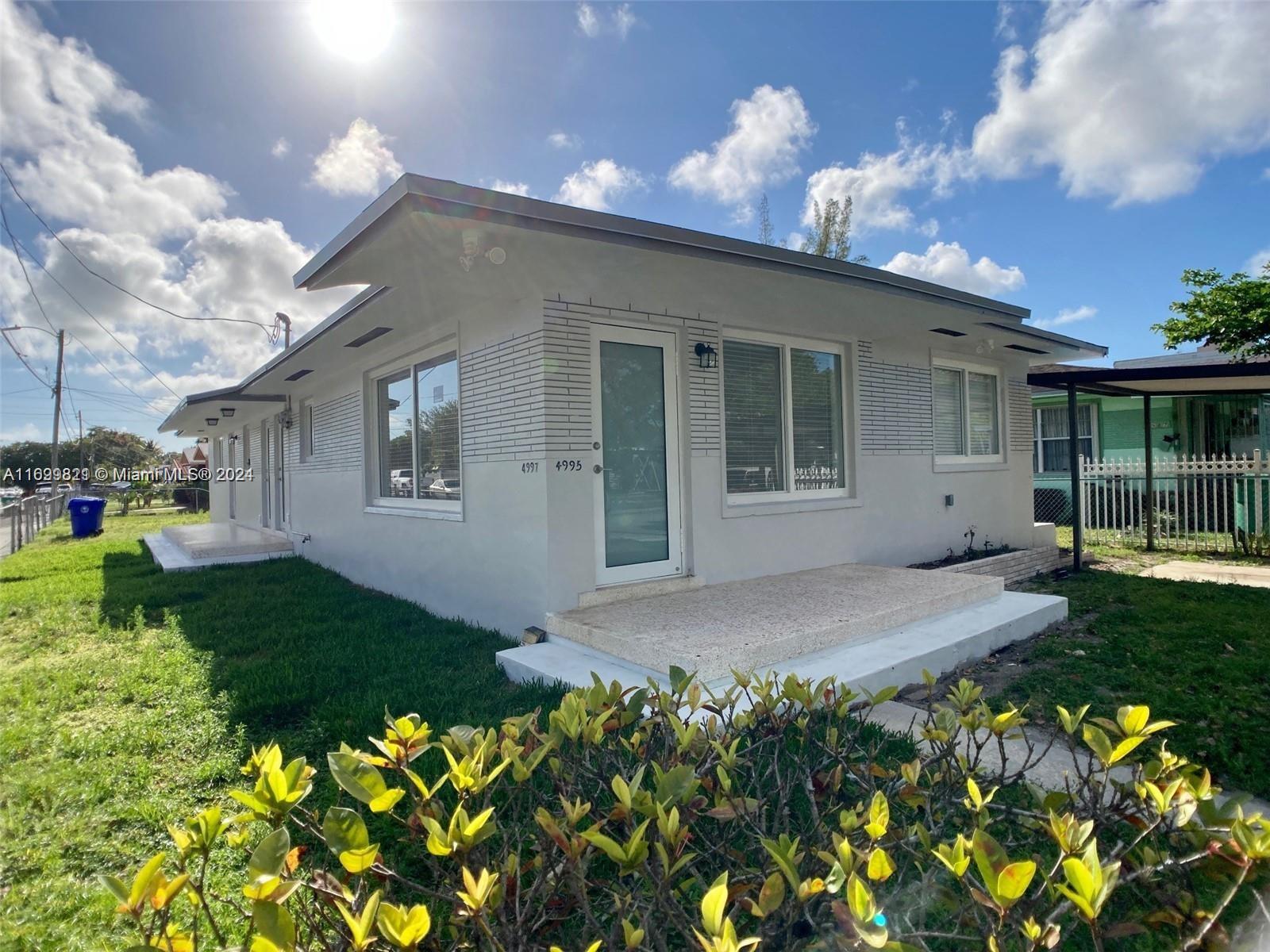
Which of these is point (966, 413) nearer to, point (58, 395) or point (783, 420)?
point (783, 420)

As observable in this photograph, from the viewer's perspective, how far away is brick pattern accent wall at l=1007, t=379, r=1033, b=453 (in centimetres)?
971

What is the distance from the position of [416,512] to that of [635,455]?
2878 millimetres

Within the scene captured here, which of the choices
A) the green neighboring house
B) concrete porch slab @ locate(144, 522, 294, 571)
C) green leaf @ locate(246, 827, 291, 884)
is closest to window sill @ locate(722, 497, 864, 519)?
green leaf @ locate(246, 827, 291, 884)

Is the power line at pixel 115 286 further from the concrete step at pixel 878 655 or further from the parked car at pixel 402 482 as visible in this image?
the concrete step at pixel 878 655

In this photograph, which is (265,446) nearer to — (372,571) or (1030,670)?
(372,571)

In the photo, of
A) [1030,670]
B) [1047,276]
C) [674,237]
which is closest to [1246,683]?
[1030,670]

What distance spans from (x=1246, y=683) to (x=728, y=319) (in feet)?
15.2

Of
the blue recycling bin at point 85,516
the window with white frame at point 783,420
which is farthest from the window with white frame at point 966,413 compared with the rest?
the blue recycling bin at point 85,516

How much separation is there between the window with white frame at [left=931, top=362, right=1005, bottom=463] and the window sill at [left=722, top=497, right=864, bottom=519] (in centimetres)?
215

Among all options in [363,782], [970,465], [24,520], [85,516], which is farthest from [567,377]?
[24,520]

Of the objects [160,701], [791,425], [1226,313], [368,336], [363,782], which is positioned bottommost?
[160,701]

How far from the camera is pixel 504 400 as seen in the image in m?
5.54

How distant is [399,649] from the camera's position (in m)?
5.18

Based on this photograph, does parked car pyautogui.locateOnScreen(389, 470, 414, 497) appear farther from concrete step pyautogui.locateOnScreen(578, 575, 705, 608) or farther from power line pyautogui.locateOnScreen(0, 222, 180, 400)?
power line pyautogui.locateOnScreen(0, 222, 180, 400)
